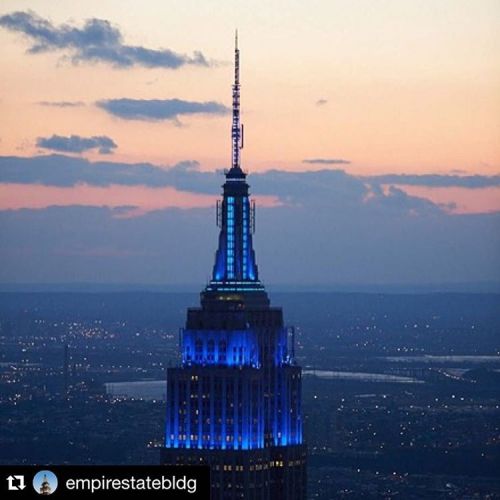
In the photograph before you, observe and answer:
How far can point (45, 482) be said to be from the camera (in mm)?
10961

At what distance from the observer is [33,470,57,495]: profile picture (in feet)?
35.9

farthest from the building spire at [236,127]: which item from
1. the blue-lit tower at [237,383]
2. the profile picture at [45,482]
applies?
the profile picture at [45,482]

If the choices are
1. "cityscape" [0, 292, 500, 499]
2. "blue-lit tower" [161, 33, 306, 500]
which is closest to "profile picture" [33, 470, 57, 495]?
"blue-lit tower" [161, 33, 306, 500]

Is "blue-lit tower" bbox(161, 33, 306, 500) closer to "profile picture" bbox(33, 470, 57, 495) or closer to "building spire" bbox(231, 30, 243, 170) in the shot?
"building spire" bbox(231, 30, 243, 170)

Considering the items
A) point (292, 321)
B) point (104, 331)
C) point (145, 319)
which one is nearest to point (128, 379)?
point (104, 331)

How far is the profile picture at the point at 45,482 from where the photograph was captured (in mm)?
10930

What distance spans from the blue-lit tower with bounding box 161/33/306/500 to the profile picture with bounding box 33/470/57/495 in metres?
30.6

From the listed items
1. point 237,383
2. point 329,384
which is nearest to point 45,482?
point 237,383

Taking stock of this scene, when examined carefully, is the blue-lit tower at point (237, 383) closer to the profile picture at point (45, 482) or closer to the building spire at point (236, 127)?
the building spire at point (236, 127)

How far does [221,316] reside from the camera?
145 feet

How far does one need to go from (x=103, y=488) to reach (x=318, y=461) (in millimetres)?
50765

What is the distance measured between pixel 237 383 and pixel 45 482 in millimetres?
32153

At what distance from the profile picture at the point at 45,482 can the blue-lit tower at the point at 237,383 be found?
30552 millimetres

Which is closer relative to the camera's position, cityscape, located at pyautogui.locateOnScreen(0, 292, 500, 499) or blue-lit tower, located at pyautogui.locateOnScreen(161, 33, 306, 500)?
blue-lit tower, located at pyautogui.locateOnScreen(161, 33, 306, 500)
